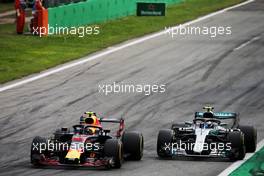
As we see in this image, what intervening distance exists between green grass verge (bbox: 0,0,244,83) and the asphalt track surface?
165 centimetres

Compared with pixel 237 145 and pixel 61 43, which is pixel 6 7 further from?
pixel 237 145

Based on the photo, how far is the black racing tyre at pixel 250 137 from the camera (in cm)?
2847

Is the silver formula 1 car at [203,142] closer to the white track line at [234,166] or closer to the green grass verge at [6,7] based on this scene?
the white track line at [234,166]

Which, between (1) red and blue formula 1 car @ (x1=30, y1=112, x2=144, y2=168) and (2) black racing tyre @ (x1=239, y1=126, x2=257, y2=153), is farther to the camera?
(2) black racing tyre @ (x1=239, y1=126, x2=257, y2=153)

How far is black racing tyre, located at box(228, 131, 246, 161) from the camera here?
27031 mm

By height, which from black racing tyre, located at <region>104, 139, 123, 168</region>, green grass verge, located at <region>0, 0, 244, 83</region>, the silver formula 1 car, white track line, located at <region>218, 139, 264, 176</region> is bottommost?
green grass verge, located at <region>0, 0, 244, 83</region>

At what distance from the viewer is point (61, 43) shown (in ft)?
170

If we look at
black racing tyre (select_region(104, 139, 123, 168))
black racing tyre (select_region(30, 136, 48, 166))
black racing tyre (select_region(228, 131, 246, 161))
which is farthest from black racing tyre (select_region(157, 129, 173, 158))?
black racing tyre (select_region(30, 136, 48, 166))

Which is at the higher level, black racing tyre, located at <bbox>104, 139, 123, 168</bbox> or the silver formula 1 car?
black racing tyre, located at <bbox>104, 139, 123, 168</bbox>

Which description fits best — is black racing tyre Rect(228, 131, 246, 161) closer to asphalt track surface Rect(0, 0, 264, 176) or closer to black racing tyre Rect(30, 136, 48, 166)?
asphalt track surface Rect(0, 0, 264, 176)

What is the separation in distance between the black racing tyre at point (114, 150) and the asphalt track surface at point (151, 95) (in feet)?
1.04

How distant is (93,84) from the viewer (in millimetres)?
41375

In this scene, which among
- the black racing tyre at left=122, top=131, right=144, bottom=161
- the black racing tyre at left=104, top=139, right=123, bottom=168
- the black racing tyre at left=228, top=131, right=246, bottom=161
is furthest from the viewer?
the black racing tyre at left=228, top=131, right=246, bottom=161

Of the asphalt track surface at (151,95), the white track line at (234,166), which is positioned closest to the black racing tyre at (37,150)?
the asphalt track surface at (151,95)
